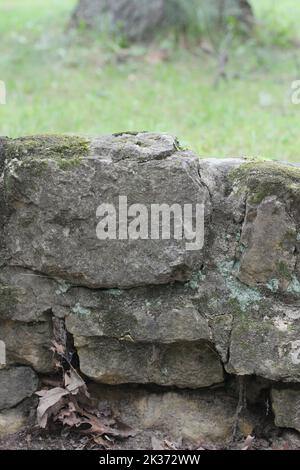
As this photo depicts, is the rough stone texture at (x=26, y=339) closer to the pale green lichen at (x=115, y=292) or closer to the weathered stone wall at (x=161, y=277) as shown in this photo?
the weathered stone wall at (x=161, y=277)

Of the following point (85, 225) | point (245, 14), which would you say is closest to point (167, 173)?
point (85, 225)

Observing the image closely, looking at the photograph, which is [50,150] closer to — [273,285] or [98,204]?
[98,204]

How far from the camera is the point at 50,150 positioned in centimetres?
264

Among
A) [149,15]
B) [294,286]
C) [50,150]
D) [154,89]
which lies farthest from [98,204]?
[149,15]

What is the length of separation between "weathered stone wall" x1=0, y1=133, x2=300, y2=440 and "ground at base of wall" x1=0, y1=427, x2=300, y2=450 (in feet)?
0.19

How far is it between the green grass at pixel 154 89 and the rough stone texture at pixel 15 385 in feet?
5.73

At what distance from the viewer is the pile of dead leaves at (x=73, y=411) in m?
2.72

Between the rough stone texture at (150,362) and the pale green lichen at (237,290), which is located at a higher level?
the pale green lichen at (237,290)

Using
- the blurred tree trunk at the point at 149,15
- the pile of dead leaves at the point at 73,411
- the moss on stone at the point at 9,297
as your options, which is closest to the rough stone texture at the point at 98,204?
the moss on stone at the point at 9,297

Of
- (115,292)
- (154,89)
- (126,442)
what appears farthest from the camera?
(154,89)

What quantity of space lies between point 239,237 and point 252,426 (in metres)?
0.73

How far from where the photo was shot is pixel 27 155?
2629 mm

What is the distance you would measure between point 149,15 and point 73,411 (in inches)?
202

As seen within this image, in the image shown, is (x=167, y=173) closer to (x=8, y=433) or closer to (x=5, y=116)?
(x=8, y=433)
